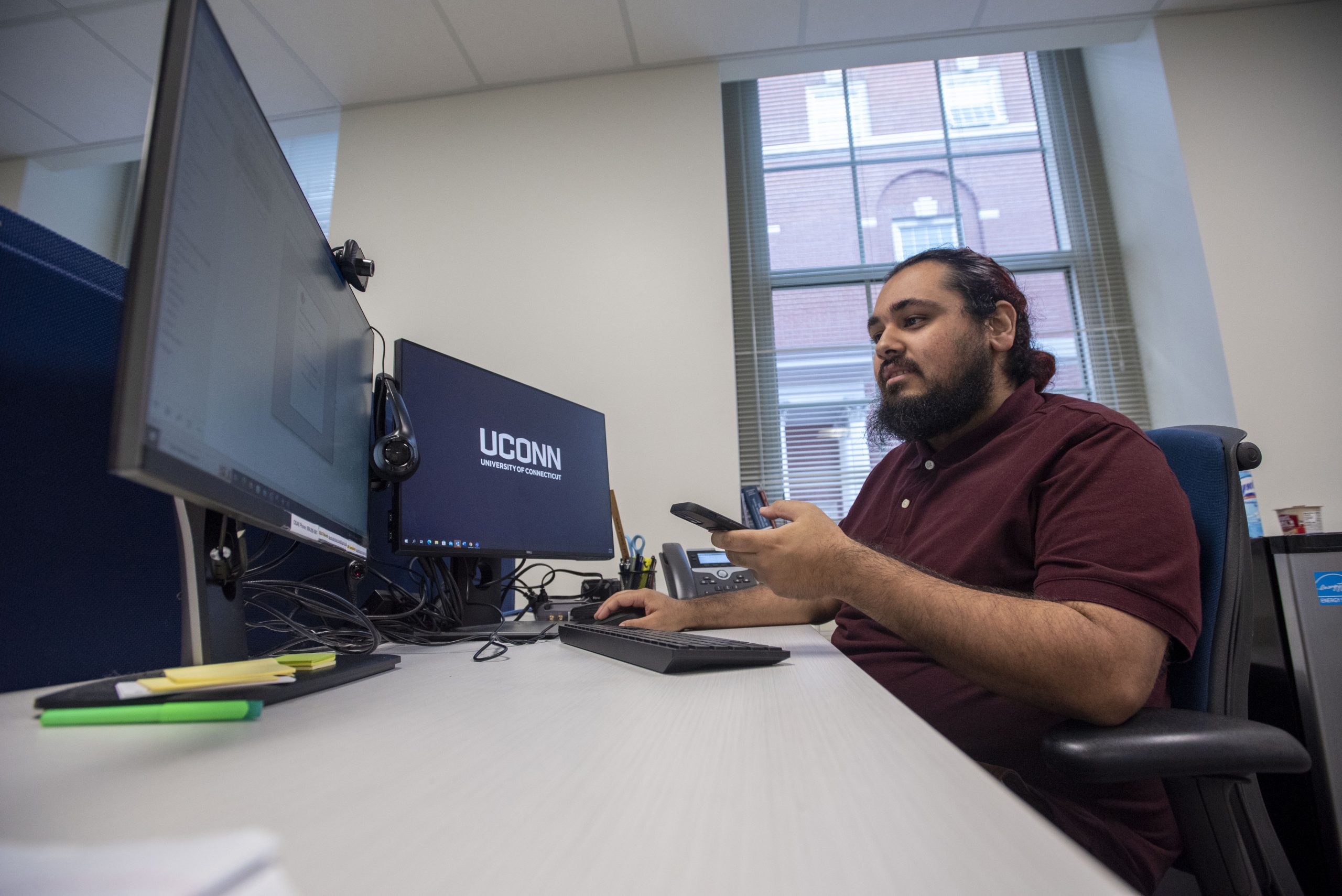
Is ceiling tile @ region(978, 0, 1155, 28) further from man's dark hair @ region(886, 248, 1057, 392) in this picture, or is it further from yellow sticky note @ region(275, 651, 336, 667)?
yellow sticky note @ region(275, 651, 336, 667)

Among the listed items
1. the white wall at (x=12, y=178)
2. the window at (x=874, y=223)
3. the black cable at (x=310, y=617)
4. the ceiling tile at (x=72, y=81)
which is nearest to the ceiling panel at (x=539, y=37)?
the window at (x=874, y=223)

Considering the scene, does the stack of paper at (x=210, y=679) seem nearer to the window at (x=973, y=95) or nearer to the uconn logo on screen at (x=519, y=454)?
the uconn logo on screen at (x=519, y=454)

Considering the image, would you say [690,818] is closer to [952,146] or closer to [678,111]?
[678,111]

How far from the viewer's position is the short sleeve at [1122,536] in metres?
0.72

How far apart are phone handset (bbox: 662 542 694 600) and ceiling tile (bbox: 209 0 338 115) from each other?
2.43 metres

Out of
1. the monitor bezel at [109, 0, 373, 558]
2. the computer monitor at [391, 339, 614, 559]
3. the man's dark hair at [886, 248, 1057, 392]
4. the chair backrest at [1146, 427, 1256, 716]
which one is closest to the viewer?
the monitor bezel at [109, 0, 373, 558]

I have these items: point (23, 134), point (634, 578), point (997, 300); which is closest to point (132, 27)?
point (23, 134)

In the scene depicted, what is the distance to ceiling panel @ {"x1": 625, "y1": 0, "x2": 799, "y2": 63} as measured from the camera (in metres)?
2.38

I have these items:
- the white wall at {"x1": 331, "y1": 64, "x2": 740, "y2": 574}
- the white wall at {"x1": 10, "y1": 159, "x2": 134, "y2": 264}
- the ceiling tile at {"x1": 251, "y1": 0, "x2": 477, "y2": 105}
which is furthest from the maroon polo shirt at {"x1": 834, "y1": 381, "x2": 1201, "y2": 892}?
the white wall at {"x1": 10, "y1": 159, "x2": 134, "y2": 264}

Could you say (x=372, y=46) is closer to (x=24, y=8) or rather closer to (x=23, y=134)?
(x=24, y=8)

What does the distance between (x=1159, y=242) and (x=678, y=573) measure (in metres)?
2.44

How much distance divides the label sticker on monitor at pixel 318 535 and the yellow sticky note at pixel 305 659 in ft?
0.35

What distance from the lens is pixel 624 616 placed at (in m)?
1.08

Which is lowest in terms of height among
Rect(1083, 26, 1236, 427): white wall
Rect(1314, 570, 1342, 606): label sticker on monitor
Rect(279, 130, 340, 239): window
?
Rect(1314, 570, 1342, 606): label sticker on monitor
